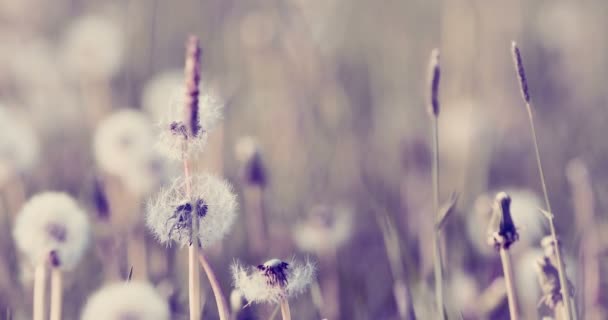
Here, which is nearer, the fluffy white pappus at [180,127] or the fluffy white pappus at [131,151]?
the fluffy white pappus at [180,127]

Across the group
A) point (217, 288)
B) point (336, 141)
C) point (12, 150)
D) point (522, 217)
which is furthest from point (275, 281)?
point (336, 141)

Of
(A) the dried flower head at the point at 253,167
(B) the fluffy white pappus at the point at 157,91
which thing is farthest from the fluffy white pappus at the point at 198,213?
(B) the fluffy white pappus at the point at 157,91

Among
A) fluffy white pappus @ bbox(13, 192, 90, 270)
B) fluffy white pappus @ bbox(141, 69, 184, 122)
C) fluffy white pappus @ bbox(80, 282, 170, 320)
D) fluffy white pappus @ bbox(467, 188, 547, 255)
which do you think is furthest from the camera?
fluffy white pappus @ bbox(141, 69, 184, 122)

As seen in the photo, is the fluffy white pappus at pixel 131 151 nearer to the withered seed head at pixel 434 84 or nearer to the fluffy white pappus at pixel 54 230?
the fluffy white pappus at pixel 54 230

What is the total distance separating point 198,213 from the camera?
100 centimetres

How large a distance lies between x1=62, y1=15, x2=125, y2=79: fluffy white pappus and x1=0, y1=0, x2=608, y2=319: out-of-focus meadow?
0.01m

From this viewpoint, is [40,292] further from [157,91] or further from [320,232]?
[157,91]

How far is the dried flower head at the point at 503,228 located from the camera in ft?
3.30

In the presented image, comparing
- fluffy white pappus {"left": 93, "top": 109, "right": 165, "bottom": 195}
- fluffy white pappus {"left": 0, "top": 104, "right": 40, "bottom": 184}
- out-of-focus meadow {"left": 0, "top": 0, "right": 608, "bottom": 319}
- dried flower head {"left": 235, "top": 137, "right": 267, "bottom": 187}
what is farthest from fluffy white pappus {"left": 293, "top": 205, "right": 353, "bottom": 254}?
fluffy white pappus {"left": 0, "top": 104, "right": 40, "bottom": 184}

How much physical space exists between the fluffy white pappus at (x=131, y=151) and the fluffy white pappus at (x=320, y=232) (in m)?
0.32

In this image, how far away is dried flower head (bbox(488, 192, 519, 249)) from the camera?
1007 mm

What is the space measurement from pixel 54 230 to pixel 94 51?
181 cm

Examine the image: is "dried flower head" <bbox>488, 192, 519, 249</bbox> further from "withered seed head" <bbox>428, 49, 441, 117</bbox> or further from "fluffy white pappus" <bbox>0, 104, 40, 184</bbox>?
"fluffy white pappus" <bbox>0, 104, 40, 184</bbox>

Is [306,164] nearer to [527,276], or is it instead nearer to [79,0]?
[527,276]
